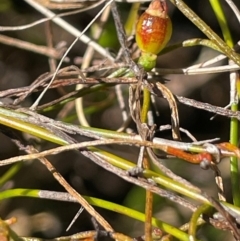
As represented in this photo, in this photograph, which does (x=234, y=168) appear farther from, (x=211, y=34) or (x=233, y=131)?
(x=211, y=34)

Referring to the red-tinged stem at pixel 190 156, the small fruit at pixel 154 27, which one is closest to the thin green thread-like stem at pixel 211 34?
the small fruit at pixel 154 27

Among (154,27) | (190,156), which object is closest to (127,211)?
(190,156)

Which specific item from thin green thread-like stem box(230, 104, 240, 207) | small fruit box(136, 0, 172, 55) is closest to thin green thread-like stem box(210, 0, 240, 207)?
thin green thread-like stem box(230, 104, 240, 207)

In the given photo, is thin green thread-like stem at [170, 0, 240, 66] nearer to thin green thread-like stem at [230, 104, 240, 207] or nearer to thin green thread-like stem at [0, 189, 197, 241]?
thin green thread-like stem at [230, 104, 240, 207]

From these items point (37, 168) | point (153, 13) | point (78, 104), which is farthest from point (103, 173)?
point (153, 13)

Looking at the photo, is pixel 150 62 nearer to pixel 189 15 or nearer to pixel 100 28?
pixel 189 15

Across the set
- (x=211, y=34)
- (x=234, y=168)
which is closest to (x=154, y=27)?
(x=211, y=34)

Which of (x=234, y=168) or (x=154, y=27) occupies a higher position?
(x=154, y=27)

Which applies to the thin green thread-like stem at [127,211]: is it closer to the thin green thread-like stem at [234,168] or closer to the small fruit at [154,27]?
the thin green thread-like stem at [234,168]
